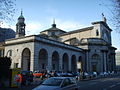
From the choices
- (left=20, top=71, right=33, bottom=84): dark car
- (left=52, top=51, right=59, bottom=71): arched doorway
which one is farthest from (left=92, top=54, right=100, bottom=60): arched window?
(left=20, top=71, right=33, bottom=84): dark car

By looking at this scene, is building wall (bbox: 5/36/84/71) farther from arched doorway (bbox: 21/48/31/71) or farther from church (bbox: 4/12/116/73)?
arched doorway (bbox: 21/48/31/71)

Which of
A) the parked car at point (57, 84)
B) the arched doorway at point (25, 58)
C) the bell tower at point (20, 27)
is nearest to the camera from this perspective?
the parked car at point (57, 84)

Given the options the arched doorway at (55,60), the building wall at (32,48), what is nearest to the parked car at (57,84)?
the building wall at (32,48)

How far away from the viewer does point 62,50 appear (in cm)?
4734

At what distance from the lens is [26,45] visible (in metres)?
39.6

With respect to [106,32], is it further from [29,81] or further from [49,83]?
[49,83]

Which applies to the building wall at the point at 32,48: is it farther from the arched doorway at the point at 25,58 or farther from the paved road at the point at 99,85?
the paved road at the point at 99,85

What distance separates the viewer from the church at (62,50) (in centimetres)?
3959

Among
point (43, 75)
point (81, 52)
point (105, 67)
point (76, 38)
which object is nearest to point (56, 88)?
point (43, 75)

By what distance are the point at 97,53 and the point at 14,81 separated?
1770 inches

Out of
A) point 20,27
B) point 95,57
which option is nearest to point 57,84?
point 20,27

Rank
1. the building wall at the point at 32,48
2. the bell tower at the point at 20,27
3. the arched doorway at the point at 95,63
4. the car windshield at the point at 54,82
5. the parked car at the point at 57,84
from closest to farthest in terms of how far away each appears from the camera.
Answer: the parked car at the point at 57,84
the car windshield at the point at 54,82
the building wall at the point at 32,48
the bell tower at the point at 20,27
the arched doorway at the point at 95,63

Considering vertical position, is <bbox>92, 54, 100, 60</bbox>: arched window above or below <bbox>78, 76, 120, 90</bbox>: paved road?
above

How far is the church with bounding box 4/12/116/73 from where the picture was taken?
39588 mm
